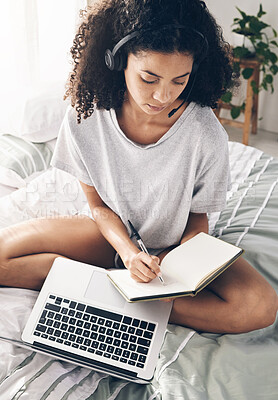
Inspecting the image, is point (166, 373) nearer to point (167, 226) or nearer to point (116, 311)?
point (116, 311)

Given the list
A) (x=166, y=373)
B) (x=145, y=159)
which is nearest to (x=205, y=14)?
(x=145, y=159)

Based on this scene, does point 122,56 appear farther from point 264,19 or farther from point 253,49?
point 264,19

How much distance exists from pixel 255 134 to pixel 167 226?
2.13 metres

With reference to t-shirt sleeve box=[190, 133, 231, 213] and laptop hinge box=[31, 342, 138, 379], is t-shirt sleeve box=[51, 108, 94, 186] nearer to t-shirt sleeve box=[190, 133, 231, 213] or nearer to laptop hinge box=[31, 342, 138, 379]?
t-shirt sleeve box=[190, 133, 231, 213]

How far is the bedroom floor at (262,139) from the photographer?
116 inches

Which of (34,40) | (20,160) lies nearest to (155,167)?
(20,160)

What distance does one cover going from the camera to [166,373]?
0.92m

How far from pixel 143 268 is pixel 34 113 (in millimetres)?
951

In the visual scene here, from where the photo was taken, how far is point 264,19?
2.92 m

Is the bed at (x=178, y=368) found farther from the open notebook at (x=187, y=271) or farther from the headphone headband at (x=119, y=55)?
the headphone headband at (x=119, y=55)

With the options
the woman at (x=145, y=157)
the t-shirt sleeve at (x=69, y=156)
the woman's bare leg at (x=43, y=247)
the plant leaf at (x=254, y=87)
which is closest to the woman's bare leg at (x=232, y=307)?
the woman at (x=145, y=157)

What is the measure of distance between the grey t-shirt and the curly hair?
0.17ft

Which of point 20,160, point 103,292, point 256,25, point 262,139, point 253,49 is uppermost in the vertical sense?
point 256,25

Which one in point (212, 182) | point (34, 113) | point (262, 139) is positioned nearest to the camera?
point (212, 182)
